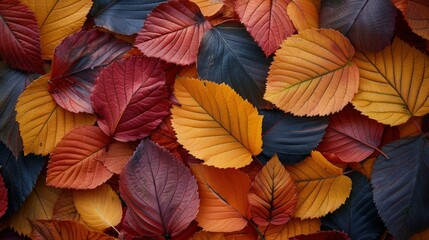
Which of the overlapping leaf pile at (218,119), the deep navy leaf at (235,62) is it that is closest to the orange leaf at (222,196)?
the overlapping leaf pile at (218,119)

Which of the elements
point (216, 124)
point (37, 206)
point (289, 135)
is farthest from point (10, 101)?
point (289, 135)

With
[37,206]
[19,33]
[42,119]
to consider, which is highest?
[19,33]

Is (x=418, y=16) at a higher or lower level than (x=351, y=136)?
higher

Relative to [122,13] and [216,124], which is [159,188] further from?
[122,13]

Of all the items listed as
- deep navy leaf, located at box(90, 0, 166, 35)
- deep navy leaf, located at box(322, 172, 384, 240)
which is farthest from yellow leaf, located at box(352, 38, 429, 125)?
deep navy leaf, located at box(90, 0, 166, 35)

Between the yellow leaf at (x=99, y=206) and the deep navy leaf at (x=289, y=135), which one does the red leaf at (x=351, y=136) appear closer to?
the deep navy leaf at (x=289, y=135)

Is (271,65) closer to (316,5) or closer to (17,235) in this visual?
(316,5)

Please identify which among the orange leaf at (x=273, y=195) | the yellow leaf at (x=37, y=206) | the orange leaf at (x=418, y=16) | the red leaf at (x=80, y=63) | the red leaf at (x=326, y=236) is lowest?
the yellow leaf at (x=37, y=206)
